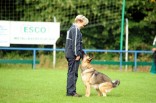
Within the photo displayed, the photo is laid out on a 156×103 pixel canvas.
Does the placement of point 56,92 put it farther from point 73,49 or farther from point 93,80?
point 73,49

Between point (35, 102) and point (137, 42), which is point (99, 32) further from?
point (35, 102)

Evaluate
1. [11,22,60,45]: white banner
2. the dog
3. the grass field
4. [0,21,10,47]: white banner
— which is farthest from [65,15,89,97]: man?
[11,22,60,45]: white banner

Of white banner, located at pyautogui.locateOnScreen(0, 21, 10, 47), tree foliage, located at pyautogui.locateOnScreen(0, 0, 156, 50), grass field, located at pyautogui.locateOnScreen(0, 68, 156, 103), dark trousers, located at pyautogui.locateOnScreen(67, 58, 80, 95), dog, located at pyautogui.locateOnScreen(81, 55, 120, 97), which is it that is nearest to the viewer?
grass field, located at pyautogui.locateOnScreen(0, 68, 156, 103)

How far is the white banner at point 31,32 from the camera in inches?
953

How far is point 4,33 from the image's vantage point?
24.1 m

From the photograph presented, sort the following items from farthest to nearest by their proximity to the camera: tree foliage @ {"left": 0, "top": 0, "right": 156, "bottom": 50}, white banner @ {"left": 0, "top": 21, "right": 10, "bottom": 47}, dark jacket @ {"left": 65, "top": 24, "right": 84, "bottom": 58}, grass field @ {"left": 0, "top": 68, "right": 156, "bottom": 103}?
tree foliage @ {"left": 0, "top": 0, "right": 156, "bottom": 50} < white banner @ {"left": 0, "top": 21, "right": 10, "bottom": 47} < dark jacket @ {"left": 65, "top": 24, "right": 84, "bottom": 58} < grass field @ {"left": 0, "top": 68, "right": 156, "bottom": 103}

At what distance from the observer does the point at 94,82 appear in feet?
42.0

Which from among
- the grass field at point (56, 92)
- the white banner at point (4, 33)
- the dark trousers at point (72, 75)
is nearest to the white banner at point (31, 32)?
the white banner at point (4, 33)

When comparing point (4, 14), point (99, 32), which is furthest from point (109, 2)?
point (4, 14)

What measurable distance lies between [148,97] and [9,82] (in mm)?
4836

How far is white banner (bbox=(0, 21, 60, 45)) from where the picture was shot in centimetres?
2422

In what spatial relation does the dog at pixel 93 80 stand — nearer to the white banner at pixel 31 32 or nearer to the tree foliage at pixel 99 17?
the white banner at pixel 31 32

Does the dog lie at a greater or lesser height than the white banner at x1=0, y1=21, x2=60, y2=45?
greater

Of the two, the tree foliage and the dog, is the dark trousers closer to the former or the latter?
the dog
